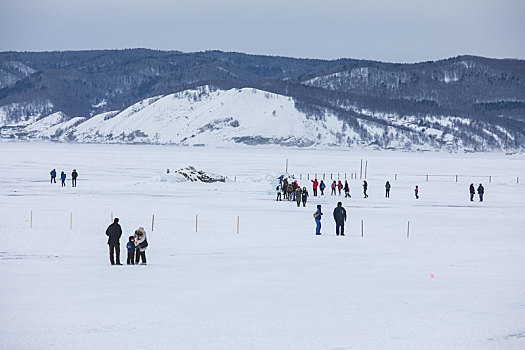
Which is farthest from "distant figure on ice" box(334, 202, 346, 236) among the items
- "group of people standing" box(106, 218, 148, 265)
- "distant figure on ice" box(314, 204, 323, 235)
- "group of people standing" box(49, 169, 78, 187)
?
"group of people standing" box(49, 169, 78, 187)

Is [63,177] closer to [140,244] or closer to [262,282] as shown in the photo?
[140,244]

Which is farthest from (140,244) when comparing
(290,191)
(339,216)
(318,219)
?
(290,191)

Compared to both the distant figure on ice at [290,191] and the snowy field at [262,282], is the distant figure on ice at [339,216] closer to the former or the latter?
the snowy field at [262,282]

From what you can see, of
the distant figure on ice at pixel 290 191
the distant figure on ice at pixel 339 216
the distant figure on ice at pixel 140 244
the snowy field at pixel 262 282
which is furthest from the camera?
the distant figure on ice at pixel 290 191

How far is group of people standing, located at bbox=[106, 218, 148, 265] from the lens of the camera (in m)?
19.6

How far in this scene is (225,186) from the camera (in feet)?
184

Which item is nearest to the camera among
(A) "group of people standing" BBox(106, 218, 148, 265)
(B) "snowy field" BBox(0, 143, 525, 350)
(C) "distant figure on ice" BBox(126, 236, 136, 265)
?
(B) "snowy field" BBox(0, 143, 525, 350)

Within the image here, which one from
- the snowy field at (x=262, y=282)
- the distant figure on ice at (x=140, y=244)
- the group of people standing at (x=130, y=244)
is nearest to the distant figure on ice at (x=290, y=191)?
the snowy field at (x=262, y=282)

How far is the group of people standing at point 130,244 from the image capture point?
A: 1958 centimetres

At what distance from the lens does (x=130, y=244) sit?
19.9 m

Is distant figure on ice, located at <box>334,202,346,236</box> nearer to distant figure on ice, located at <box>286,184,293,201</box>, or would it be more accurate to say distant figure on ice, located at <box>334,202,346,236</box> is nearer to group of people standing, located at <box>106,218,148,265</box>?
group of people standing, located at <box>106,218,148,265</box>

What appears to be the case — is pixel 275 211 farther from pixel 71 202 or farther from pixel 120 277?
pixel 120 277

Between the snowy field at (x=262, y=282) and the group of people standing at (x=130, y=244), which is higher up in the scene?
the group of people standing at (x=130, y=244)

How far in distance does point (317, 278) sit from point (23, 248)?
9410 mm
